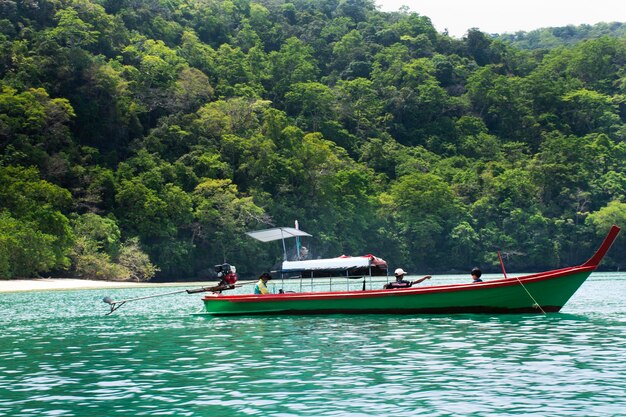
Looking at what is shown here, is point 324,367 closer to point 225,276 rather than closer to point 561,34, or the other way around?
point 225,276

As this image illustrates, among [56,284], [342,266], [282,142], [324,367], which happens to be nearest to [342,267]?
[342,266]

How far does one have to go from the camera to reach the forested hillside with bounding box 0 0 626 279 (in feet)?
223

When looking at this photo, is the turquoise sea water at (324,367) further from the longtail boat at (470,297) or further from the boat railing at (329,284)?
the boat railing at (329,284)

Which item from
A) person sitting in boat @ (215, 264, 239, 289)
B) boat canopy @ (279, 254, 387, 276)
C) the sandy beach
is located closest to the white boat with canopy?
boat canopy @ (279, 254, 387, 276)

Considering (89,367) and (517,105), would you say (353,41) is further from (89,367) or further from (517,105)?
(89,367)

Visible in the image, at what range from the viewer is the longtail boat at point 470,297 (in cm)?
2519

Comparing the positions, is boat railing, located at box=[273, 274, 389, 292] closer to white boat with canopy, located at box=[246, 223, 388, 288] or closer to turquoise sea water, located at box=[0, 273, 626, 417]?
white boat with canopy, located at box=[246, 223, 388, 288]

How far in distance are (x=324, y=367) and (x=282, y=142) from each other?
228 ft

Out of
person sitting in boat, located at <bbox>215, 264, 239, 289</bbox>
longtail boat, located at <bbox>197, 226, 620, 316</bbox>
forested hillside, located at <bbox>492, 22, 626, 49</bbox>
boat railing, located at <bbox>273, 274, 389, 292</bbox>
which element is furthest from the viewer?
forested hillside, located at <bbox>492, 22, 626, 49</bbox>

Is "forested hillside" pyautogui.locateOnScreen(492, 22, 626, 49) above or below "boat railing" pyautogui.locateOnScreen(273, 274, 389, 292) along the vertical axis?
above

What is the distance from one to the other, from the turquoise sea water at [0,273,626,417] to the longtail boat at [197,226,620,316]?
415mm

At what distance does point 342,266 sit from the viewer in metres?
27.9

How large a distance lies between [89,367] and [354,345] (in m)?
6.10

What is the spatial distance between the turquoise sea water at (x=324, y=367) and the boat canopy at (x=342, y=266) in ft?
6.03
